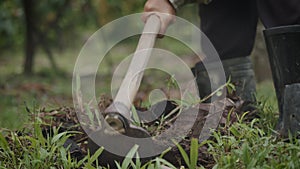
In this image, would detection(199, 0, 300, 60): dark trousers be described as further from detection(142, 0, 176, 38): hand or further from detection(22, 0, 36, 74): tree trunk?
detection(22, 0, 36, 74): tree trunk

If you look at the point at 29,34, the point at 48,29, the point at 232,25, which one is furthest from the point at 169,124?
the point at 48,29

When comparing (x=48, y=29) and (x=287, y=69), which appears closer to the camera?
(x=287, y=69)

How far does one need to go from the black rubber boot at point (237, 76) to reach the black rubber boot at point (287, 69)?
0.32 metres

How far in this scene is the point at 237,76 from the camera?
2.31 m

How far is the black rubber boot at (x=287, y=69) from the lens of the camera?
180cm

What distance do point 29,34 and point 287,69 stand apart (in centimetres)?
472

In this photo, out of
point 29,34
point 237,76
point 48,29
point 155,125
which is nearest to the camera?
point 155,125

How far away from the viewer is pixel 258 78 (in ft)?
14.8

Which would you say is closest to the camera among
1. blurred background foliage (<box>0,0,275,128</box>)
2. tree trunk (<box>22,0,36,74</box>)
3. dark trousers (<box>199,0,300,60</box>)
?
dark trousers (<box>199,0,300,60</box>)

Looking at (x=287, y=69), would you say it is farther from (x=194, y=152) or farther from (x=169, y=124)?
(x=194, y=152)

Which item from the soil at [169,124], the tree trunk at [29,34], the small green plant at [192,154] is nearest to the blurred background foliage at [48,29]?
the tree trunk at [29,34]

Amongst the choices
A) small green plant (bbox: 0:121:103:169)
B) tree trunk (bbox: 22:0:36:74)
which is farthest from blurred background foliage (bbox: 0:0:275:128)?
small green plant (bbox: 0:121:103:169)

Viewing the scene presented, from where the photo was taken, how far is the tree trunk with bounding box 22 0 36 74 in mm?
5969

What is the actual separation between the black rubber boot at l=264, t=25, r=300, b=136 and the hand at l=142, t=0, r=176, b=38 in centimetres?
36
